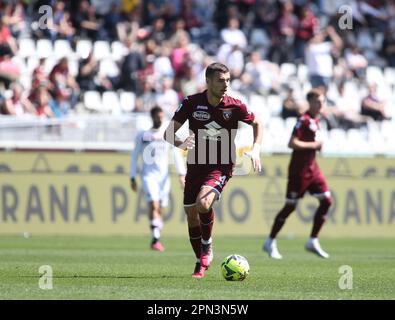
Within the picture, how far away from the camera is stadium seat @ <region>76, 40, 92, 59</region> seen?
25609 mm

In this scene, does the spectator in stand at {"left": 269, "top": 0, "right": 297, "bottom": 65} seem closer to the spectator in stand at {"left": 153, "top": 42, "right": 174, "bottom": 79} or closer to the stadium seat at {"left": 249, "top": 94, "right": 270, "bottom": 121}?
the stadium seat at {"left": 249, "top": 94, "right": 270, "bottom": 121}

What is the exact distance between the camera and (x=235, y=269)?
485 inches

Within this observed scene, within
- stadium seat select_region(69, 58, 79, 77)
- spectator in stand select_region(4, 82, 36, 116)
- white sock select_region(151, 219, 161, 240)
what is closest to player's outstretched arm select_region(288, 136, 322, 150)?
white sock select_region(151, 219, 161, 240)

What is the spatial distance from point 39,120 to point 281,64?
8857mm

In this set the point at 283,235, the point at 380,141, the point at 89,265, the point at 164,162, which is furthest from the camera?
the point at 380,141

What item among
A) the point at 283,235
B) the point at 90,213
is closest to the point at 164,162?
the point at 90,213

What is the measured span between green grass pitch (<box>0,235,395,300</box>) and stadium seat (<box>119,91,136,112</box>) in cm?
413

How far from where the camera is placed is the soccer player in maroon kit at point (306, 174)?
1747cm

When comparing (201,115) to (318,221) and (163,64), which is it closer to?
(318,221)

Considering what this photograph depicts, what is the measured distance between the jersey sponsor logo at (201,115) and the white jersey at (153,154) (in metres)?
6.73

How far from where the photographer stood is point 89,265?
14656 mm

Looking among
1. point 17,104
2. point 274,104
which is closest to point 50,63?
point 17,104

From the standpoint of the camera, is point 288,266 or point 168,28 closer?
point 288,266
